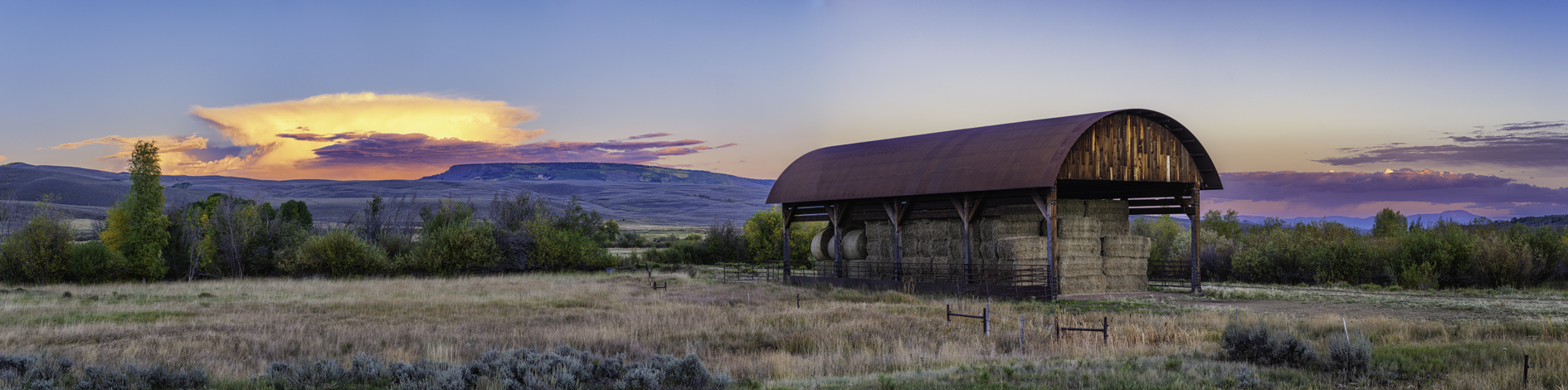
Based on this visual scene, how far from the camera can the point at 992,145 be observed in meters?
26.8

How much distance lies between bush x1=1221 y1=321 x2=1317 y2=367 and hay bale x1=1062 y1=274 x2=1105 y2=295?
12906 millimetres

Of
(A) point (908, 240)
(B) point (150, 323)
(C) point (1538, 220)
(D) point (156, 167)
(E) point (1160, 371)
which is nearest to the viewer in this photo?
(E) point (1160, 371)

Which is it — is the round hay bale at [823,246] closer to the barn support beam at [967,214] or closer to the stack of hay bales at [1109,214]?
the barn support beam at [967,214]

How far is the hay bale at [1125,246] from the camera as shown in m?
27.6

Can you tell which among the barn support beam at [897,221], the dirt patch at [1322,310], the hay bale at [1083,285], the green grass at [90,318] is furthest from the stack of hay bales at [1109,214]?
the green grass at [90,318]

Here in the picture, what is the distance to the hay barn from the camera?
82.8ft

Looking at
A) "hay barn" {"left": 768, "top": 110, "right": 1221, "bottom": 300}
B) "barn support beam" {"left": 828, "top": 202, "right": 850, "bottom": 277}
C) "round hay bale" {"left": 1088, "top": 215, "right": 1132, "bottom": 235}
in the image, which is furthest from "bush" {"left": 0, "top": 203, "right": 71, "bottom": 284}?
"round hay bale" {"left": 1088, "top": 215, "right": 1132, "bottom": 235}

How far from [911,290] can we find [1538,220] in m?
85.0

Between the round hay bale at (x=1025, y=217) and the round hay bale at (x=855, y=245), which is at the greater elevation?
the round hay bale at (x=1025, y=217)

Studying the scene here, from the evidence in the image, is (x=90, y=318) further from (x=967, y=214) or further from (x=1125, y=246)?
(x=1125, y=246)

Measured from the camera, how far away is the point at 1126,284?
28047 mm

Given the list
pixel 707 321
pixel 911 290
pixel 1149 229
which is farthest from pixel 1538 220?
pixel 707 321

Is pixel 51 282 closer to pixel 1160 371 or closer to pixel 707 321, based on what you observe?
pixel 707 321

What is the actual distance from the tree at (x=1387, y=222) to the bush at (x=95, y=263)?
56.9m
